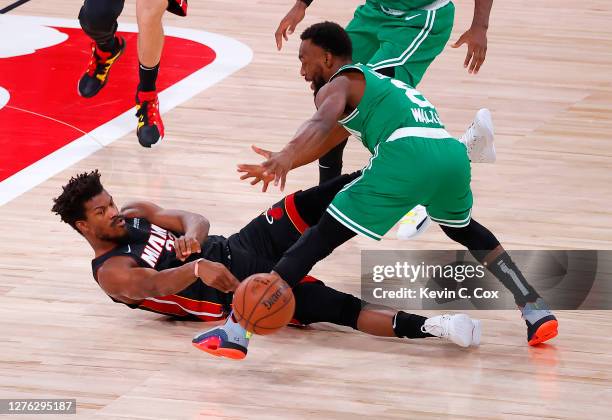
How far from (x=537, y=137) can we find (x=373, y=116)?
9.92ft

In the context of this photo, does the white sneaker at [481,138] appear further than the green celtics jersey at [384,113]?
Yes

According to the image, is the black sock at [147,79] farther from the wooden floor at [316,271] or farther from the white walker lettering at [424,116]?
the white walker lettering at [424,116]

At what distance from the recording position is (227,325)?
4469mm

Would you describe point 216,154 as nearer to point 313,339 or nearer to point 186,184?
Answer: point 186,184

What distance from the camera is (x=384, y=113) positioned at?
4.58 m

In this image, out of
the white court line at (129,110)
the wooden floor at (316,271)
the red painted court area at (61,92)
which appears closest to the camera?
the wooden floor at (316,271)

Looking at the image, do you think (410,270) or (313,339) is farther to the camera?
(410,270)

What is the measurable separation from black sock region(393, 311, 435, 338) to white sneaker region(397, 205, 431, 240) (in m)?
1.07

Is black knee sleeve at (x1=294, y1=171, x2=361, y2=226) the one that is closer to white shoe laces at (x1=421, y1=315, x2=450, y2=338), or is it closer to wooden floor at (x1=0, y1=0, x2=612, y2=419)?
wooden floor at (x1=0, y1=0, x2=612, y2=419)

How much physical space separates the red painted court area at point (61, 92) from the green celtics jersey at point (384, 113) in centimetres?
271

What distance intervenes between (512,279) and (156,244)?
1421mm

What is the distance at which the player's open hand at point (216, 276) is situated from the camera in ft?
14.7

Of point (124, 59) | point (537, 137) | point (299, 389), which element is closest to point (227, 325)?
point (299, 389)

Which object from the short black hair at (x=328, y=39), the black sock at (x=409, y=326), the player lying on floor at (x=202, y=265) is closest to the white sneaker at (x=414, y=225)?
the player lying on floor at (x=202, y=265)
